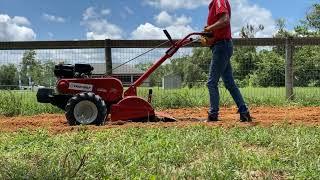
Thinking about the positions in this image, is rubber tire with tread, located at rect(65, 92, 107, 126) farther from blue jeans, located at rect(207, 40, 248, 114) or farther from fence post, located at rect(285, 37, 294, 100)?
fence post, located at rect(285, 37, 294, 100)

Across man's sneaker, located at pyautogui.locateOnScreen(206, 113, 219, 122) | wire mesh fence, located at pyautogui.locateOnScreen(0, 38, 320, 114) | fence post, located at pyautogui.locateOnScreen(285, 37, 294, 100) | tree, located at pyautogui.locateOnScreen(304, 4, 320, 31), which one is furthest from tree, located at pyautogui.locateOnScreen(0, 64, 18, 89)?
tree, located at pyautogui.locateOnScreen(304, 4, 320, 31)

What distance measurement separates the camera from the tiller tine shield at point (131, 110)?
862 centimetres

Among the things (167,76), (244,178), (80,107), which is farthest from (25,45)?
(244,178)

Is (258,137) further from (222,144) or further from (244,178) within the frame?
(244,178)

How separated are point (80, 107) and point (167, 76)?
5654 mm

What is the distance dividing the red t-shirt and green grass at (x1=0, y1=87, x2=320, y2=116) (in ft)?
11.9

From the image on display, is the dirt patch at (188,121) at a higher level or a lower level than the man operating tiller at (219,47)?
lower

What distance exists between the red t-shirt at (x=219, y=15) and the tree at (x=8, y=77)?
18.5 ft

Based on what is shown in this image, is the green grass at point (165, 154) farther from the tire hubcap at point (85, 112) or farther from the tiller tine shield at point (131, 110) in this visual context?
the tiller tine shield at point (131, 110)

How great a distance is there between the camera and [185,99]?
40.4 ft

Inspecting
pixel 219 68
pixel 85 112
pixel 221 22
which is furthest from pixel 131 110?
pixel 221 22

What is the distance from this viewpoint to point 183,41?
29.5 ft

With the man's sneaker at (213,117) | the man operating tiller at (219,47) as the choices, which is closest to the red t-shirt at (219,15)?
the man operating tiller at (219,47)

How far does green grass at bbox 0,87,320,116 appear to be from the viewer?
11.2m
